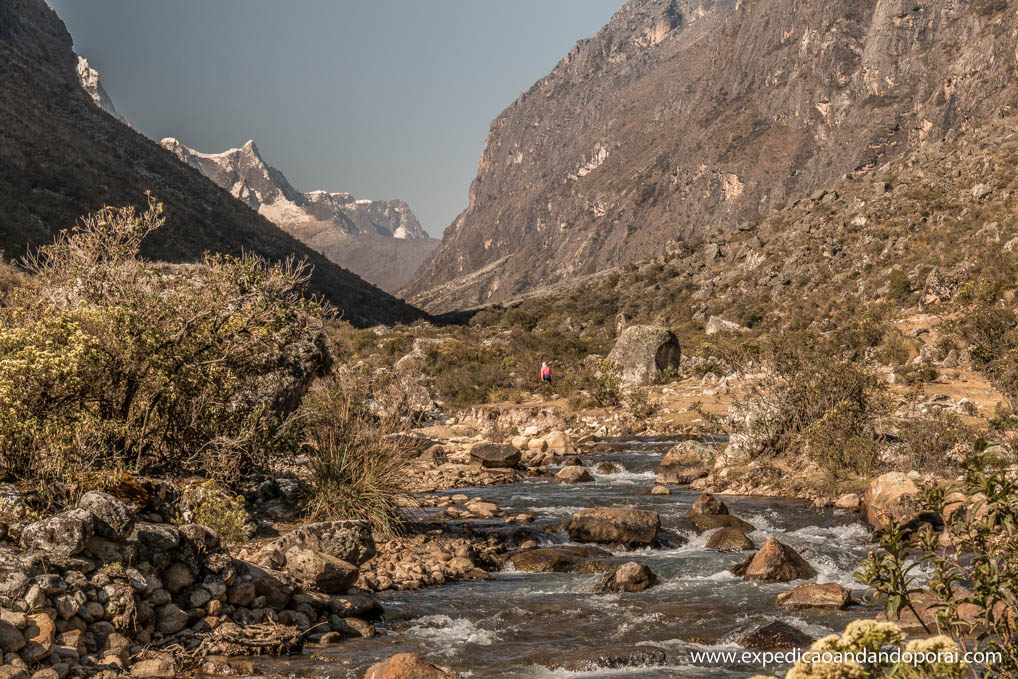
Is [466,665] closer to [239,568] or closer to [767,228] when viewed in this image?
[239,568]

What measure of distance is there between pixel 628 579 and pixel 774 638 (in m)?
2.32

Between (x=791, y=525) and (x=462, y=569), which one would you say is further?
(x=791, y=525)

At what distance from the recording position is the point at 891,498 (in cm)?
1176

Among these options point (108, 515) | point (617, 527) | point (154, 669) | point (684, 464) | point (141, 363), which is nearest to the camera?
point (154, 669)

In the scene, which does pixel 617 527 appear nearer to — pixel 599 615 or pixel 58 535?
pixel 599 615

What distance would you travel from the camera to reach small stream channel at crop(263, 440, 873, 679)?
6941 mm

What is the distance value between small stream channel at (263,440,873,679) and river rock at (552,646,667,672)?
0.09 meters

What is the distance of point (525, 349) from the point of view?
118 feet

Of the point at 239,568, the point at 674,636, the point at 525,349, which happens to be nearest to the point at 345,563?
the point at 239,568

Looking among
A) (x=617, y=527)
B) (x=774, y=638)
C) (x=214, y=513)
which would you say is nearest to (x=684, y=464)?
(x=617, y=527)

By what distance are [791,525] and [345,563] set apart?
751 centimetres

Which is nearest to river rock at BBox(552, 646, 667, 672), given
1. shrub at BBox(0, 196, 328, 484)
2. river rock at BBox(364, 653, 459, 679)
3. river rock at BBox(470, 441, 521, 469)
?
river rock at BBox(364, 653, 459, 679)

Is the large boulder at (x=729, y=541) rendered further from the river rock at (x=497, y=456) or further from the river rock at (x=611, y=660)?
the river rock at (x=497, y=456)

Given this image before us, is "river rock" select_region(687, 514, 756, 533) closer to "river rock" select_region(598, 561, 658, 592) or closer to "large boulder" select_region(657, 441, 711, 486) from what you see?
"river rock" select_region(598, 561, 658, 592)
